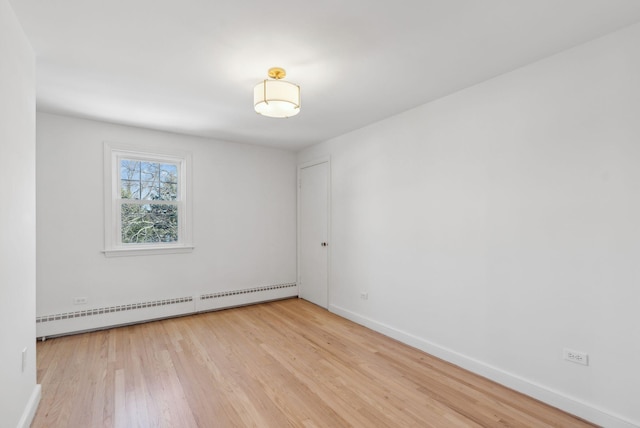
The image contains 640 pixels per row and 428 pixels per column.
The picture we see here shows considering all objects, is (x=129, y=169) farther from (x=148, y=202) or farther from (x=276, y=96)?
(x=276, y=96)

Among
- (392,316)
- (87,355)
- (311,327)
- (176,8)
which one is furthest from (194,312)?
(176,8)

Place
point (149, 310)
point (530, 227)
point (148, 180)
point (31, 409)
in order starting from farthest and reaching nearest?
point (148, 180) → point (149, 310) → point (530, 227) → point (31, 409)

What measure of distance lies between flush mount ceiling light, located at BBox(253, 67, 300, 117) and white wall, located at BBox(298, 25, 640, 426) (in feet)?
5.02

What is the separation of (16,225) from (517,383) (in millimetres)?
3602

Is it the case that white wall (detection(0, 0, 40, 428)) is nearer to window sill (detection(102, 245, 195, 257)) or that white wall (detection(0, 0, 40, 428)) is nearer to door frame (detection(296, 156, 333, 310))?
window sill (detection(102, 245, 195, 257))

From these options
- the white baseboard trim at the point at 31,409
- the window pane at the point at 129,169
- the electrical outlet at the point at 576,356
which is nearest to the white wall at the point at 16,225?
the white baseboard trim at the point at 31,409

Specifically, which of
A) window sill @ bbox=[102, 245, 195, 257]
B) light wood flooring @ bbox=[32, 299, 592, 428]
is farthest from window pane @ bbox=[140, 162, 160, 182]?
light wood flooring @ bbox=[32, 299, 592, 428]

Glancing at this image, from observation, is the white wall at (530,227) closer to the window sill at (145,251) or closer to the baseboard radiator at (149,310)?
the baseboard radiator at (149,310)

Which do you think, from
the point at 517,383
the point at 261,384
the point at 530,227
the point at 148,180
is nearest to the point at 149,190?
the point at 148,180

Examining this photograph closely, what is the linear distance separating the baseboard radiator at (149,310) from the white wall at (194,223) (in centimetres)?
5

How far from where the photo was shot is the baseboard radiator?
344 centimetres

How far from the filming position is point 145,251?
3.97 meters

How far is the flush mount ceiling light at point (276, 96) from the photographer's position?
2199 mm

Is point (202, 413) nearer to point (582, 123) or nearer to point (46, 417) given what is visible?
point (46, 417)
